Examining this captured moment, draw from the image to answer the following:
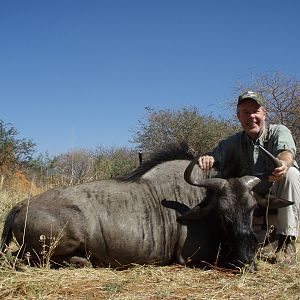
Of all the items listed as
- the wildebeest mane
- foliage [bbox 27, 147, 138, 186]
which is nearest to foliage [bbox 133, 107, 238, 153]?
foliage [bbox 27, 147, 138, 186]

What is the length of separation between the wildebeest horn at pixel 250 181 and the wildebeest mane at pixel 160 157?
2.87 ft

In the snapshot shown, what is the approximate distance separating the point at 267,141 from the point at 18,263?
8.47 feet

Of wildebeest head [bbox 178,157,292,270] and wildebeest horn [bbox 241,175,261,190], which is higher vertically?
wildebeest horn [bbox 241,175,261,190]

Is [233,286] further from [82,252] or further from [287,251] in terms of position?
[82,252]

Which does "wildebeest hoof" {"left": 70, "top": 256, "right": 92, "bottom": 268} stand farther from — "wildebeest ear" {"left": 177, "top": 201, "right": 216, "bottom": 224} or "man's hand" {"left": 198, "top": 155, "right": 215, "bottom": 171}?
"man's hand" {"left": 198, "top": 155, "right": 215, "bottom": 171}

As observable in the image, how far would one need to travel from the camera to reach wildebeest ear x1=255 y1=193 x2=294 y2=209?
4547 mm

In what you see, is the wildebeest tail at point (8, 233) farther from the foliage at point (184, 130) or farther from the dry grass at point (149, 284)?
the foliage at point (184, 130)

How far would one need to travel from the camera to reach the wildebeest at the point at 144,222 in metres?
4.37

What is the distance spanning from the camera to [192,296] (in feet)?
11.0

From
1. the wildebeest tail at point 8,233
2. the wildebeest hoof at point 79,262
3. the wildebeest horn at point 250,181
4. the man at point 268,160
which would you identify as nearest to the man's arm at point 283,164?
the man at point 268,160

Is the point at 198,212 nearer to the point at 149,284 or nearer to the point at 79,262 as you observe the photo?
the point at 149,284

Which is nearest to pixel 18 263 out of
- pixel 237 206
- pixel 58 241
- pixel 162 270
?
pixel 58 241

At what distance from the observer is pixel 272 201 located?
4.56m

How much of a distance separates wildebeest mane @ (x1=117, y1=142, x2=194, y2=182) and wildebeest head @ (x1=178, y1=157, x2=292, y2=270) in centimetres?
51
